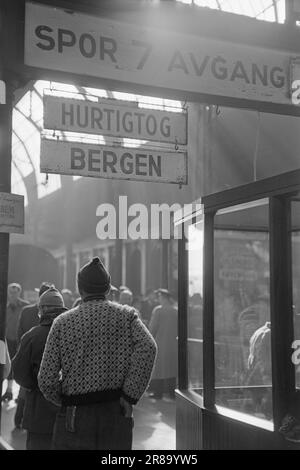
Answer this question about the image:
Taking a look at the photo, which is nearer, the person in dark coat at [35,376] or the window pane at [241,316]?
the person in dark coat at [35,376]

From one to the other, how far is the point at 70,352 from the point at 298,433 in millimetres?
1561

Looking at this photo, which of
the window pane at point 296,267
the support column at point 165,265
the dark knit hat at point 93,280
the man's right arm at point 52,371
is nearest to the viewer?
the man's right arm at point 52,371

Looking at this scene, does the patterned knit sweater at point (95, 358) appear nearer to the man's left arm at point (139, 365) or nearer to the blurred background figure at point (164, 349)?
the man's left arm at point (139, 365)

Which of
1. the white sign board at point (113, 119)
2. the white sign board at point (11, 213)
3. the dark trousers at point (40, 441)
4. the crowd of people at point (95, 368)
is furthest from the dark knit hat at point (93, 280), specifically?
the dark trousers at point (40, 441)

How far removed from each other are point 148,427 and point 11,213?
4.86 metres

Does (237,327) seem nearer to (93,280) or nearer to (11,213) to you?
(93,280)

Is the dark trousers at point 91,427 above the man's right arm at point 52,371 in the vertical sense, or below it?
below

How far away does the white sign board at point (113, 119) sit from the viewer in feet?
13.5

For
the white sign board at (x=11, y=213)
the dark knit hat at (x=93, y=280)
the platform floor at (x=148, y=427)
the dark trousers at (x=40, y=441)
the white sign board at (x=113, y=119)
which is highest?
the white sign board at (x=113, y=119)

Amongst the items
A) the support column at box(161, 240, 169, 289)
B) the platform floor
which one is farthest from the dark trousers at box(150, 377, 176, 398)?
the support column at box(161, 240, 169, 289)

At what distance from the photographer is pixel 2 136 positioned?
3727mm

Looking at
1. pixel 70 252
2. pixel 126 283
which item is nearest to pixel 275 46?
pixel 126 283

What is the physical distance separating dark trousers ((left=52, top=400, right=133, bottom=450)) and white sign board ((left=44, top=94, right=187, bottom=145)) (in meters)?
1.71

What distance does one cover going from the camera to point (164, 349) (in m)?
Answer: 10.1
